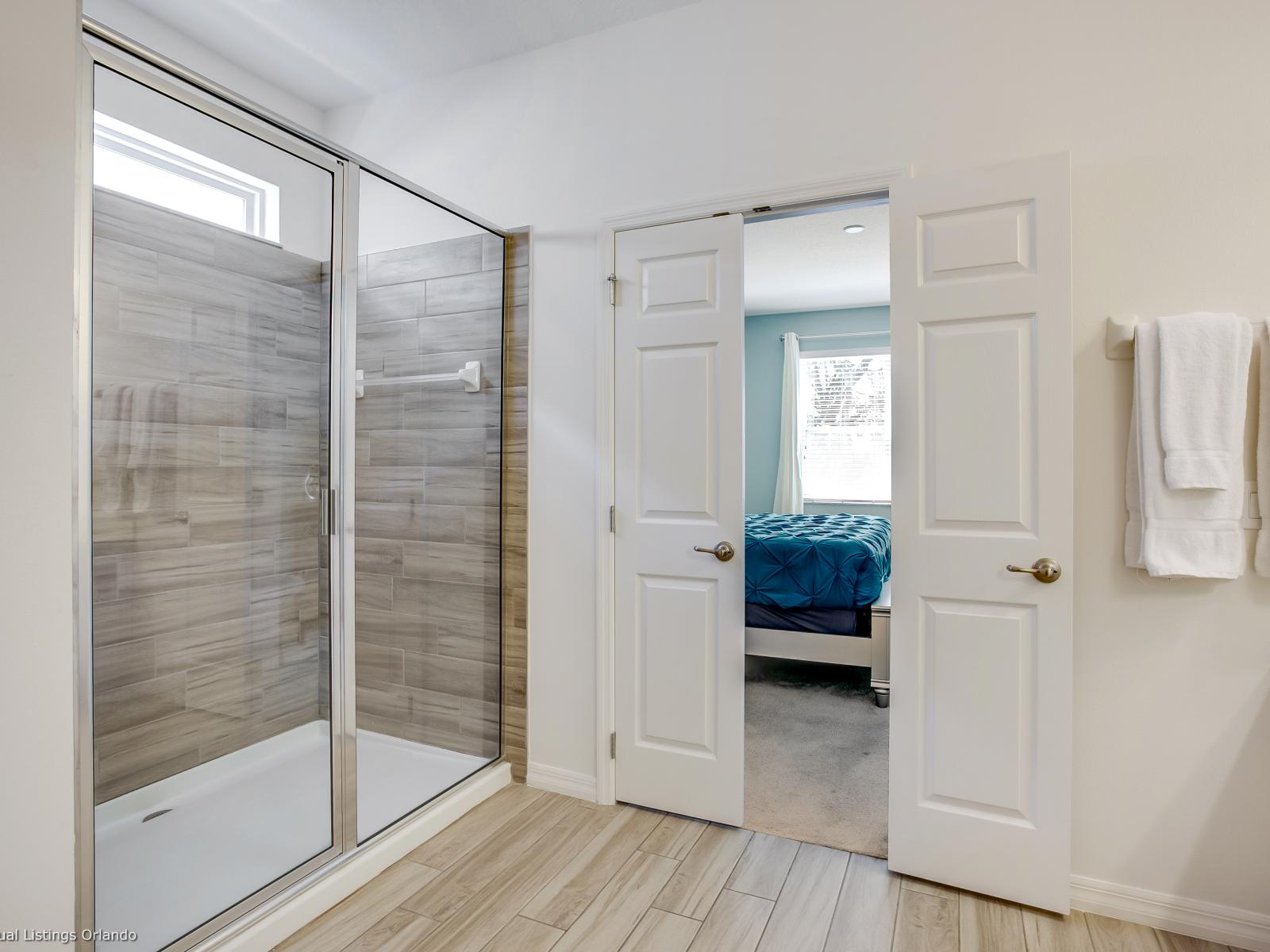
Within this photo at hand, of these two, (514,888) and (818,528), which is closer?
(514,888)

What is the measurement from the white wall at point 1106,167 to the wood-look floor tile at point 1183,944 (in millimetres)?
113

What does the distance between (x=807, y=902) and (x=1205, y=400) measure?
1689mm

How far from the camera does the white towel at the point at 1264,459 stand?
1.76 meters

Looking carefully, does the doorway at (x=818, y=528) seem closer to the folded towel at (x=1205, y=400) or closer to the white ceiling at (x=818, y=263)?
the white ceiling at (x=818, y=263)

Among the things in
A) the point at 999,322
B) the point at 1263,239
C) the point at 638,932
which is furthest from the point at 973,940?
the point at 1263,239

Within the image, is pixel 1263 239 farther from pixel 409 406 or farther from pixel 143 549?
pixel 143 549

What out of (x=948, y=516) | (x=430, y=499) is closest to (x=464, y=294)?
(x=430, y=499)

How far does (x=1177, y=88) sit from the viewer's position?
187 cm

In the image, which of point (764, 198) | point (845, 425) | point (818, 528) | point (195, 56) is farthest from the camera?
point (845, 425)

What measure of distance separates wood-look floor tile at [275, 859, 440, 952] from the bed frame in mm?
2106

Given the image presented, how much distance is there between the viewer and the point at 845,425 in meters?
6.46

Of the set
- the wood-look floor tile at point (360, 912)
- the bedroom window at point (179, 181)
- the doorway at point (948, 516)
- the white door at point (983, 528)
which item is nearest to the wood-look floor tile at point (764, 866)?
the doorway at point (948, 516)

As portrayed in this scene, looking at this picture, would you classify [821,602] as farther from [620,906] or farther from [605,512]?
[620,906]

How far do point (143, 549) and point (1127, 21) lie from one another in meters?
2.94
